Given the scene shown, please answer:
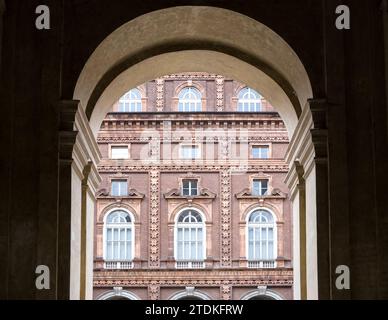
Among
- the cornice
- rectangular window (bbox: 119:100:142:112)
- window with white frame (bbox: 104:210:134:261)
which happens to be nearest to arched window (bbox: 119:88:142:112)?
rectangular window (bbox: 119:100:142:112)

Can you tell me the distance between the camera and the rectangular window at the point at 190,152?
57.4 metres

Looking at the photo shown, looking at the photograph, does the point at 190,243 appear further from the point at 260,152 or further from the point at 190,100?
the point at 190,100

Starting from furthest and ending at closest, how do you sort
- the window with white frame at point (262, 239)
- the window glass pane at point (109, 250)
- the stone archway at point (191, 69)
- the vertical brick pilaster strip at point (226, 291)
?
1. the window with white frame at point (262, 239)
2. the window glass pane at point (109, 250)
3. the vertical brick pilaster strip at point (226, 291)
4. the stone archway at point (191, 69)

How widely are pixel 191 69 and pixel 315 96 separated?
195 inches

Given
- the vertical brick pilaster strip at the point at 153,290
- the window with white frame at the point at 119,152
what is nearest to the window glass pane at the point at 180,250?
the vertical brick pilaster strip at the point at 153,290

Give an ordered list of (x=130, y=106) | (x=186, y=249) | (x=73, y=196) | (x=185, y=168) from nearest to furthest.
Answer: (x=73, y=196) → (x=186, y=249) → (x=185, y=168) → (x=130, y=106)

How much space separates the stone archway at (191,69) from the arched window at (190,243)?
35.8m

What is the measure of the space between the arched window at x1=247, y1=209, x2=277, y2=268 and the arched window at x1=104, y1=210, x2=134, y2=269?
672cm

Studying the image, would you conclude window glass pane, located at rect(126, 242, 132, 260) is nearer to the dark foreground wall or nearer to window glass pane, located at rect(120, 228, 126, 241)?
window glass pane, located at rect(120, 228, 126, 241)

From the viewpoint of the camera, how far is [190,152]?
57.6 meters

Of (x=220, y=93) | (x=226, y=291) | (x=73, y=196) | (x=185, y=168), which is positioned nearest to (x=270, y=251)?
(x=226, y=291)

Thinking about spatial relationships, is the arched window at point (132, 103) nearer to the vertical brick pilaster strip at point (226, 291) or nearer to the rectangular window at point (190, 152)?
the rectangular window at point (190, 152)
